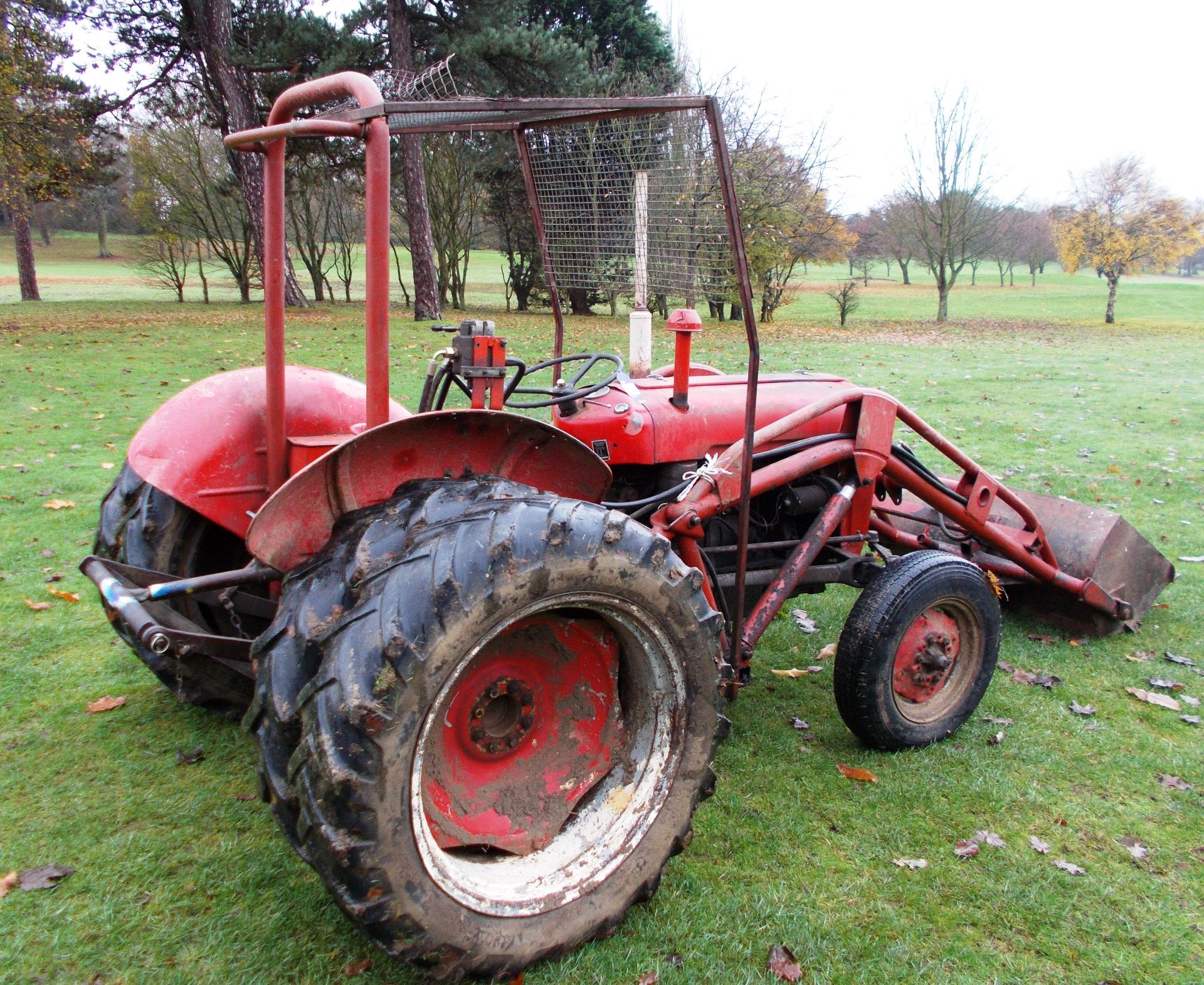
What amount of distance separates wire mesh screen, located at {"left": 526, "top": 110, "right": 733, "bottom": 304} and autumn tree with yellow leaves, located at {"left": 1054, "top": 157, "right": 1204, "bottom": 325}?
30.2 meters

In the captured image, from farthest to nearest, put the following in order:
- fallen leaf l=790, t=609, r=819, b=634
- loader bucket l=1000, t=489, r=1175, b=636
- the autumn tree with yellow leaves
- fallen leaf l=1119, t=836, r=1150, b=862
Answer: the autumn tree with yellow leaves
fallen leaf l=790, t=609, r=819, b=634
loader bucket l=1000, t=489, r=1175, b=636
fallen leaf l=1119, t=836, r=1150, b=862

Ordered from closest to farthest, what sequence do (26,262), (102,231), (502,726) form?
(502,726) < (26,262) < (102,231)

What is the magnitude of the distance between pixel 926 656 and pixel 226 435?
2553mm

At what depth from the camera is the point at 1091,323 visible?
27.9 meters

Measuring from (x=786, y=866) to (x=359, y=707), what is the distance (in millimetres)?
1484

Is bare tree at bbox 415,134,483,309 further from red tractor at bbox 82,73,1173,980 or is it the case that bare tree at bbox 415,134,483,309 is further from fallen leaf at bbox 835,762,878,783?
fallen leaf at bbox 835,762,878,783

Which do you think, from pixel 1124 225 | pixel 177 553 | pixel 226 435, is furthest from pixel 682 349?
pixel 1124 225

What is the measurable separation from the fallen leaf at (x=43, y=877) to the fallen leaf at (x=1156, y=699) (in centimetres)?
398

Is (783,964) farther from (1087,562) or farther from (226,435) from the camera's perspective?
(1087,562)

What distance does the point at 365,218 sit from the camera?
2.14 meters

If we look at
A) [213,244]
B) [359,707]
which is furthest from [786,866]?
[213,244]

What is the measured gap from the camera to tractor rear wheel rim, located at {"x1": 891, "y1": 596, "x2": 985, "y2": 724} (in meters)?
3.15

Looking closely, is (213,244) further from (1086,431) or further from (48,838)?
(48,838)

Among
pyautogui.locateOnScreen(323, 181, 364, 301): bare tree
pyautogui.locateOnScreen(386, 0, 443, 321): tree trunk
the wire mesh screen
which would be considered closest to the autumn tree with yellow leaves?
pyautogui.locateOnScreen(386, 0, 443, 321): tree trunk
